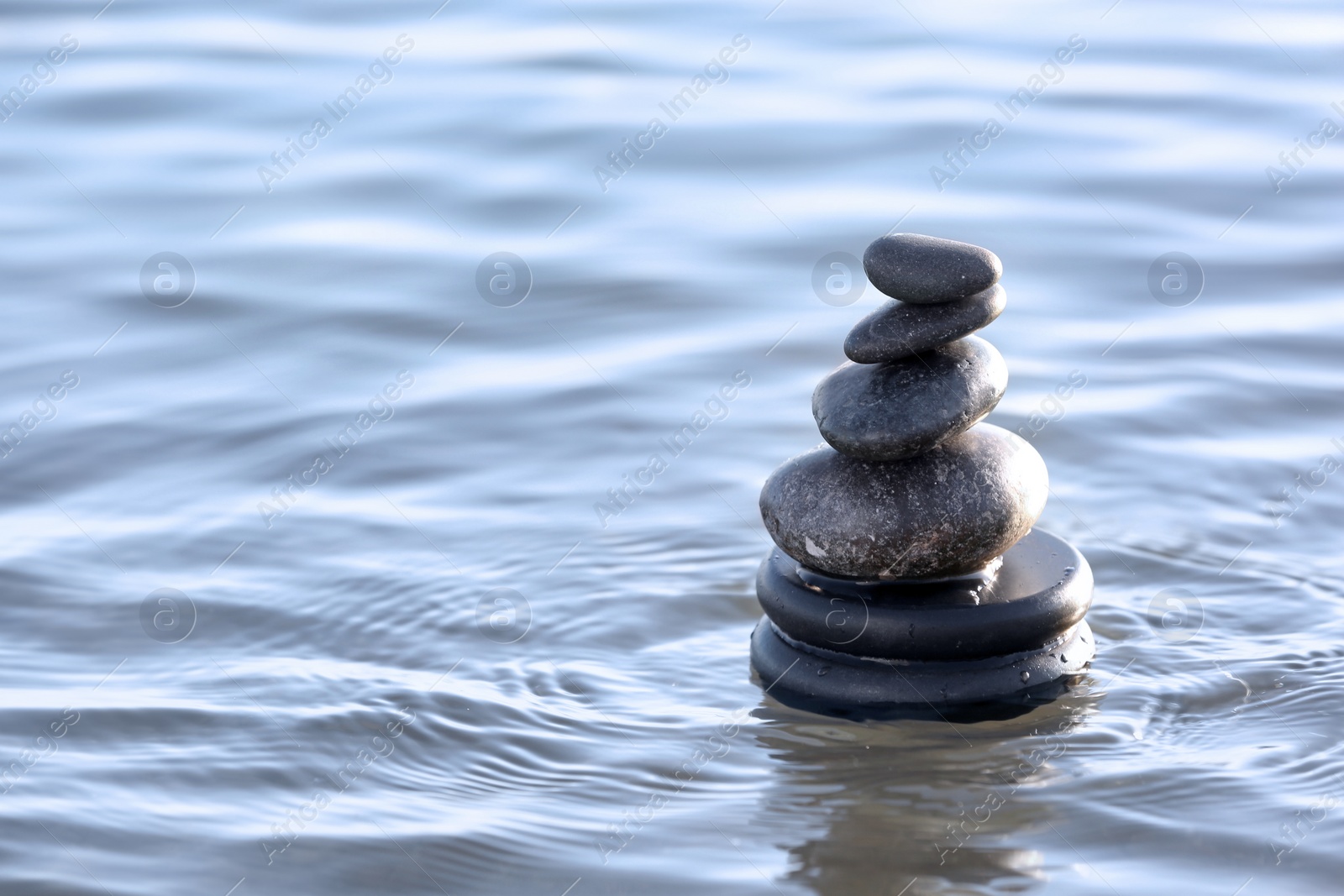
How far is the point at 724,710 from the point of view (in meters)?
5.62

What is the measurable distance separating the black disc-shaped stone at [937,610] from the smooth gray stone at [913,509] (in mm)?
80

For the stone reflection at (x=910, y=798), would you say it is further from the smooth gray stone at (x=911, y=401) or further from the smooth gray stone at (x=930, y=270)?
the smooth gray stone at (x=930, y=270)

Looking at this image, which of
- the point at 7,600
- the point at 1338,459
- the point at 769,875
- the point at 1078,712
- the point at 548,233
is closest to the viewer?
the point at 769,875

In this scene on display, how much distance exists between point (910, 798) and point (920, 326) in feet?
5.13

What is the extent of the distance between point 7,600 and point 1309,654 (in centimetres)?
525

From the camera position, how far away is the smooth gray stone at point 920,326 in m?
5.23

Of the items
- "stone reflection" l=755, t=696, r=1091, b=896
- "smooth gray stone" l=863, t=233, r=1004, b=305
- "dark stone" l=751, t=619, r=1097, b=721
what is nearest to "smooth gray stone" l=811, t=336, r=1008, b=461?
"smooth gray stone" l=863, t=233, r=1004, b=305

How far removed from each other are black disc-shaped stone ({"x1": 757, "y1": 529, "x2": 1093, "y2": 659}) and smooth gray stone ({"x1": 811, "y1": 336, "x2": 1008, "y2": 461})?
512mm

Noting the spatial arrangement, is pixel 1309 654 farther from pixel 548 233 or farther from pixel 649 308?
pixel 548 233

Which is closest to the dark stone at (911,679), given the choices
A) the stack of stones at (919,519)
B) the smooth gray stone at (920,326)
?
the stack of stones at (919,519)

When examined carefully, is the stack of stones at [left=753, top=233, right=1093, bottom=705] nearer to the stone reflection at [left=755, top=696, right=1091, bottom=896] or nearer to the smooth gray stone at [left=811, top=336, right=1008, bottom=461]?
the smooth gray stone at [left=811, top=336, right=1008, bottom=461]

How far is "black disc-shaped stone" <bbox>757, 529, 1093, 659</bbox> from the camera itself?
5.36m

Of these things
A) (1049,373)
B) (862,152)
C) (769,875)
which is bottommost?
(769,875)

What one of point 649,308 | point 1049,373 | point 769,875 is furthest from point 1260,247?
point 769,875
